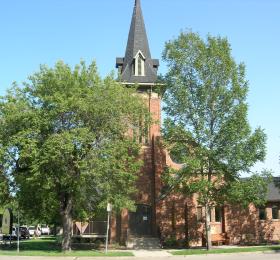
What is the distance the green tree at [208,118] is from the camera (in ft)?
88.0

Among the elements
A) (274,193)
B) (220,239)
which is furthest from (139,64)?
(274,193)

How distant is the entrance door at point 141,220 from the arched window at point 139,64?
1161 centimetres

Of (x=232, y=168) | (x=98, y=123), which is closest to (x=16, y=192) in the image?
(x=98, y=123)

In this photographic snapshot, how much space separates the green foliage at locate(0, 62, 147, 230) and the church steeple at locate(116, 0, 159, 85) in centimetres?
878

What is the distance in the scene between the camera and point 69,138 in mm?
23656

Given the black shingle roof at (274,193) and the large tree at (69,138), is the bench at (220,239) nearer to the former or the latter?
the black shingle roof at (274,193)

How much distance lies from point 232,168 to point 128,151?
722 cm

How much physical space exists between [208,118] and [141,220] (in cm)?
1079

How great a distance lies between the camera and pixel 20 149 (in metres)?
25.3

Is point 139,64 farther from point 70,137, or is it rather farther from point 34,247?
point 34,247

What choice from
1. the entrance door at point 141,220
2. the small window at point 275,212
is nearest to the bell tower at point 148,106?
the entrance door at point 141,220

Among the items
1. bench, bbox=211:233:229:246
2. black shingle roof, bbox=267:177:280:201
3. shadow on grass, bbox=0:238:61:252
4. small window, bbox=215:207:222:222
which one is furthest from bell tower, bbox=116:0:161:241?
black shingle roof, bbox=267:177:280:201

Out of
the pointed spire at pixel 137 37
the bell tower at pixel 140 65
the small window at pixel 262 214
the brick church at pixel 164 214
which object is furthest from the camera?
the pointed spire at pixel 137 37

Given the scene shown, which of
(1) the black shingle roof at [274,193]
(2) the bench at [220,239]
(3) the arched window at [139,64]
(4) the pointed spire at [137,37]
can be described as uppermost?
(4) the pointed spire at [137,37]
